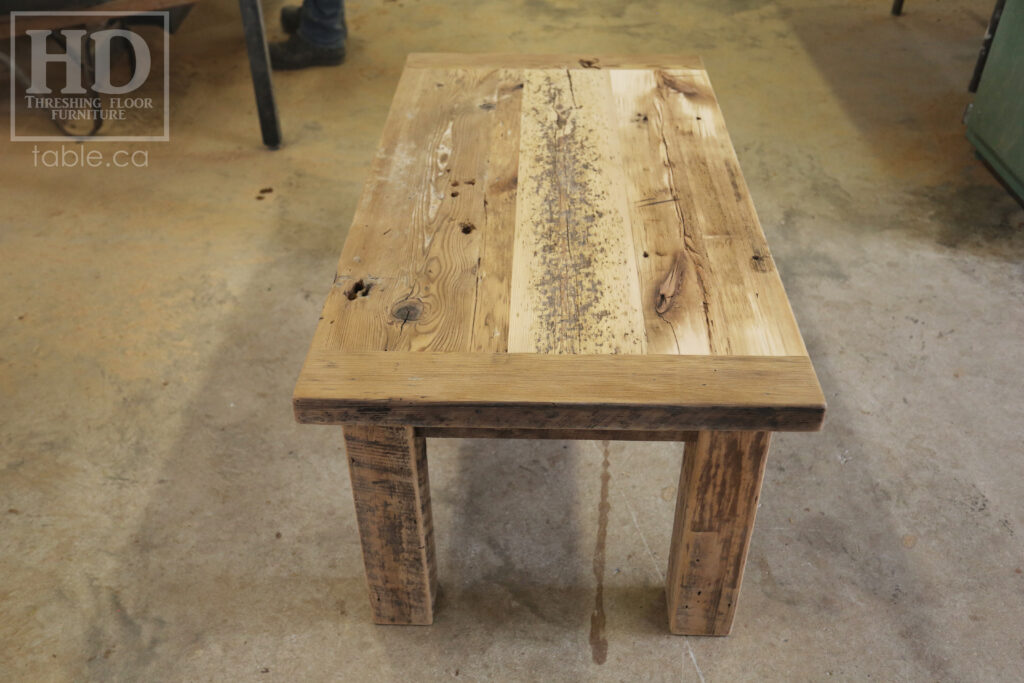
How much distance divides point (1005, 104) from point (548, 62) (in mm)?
1428

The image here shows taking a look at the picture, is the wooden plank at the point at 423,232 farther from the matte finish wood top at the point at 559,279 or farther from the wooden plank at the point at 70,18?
the wooden plank at the point at 70,18

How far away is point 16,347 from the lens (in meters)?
2.06

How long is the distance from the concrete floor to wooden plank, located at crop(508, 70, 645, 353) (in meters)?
0.53

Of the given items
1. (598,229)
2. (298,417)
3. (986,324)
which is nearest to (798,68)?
(986,324)

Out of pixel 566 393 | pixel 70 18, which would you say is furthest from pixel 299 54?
pixel 566 393

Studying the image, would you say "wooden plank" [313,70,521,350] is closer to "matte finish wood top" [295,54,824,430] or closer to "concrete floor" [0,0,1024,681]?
"matte finish wood top" [295,54,824,430]

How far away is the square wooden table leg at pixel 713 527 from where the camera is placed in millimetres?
1229

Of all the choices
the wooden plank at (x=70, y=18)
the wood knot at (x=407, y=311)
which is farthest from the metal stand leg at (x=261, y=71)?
the wood knot at (x=407, y=311)

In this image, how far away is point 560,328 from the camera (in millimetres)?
1239

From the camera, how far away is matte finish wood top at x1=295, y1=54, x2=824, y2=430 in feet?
3.73

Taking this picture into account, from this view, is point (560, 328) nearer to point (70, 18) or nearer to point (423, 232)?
point (423, 232)

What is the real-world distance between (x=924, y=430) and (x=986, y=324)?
45 centimetres

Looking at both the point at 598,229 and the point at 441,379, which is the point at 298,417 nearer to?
the point at 441,379

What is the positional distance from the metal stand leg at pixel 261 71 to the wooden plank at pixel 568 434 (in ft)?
5.78
